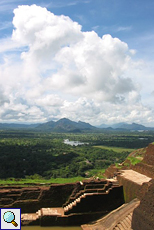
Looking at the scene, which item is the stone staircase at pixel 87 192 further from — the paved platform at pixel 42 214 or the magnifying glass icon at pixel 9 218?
the magnifying glass icon at pixel 9 218

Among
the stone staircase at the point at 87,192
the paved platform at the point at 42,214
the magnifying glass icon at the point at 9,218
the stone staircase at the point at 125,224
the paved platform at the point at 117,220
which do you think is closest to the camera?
the magnifying glass icon at the point at 9,218

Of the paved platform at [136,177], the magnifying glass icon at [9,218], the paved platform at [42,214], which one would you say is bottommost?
the paved platform at [42,214]

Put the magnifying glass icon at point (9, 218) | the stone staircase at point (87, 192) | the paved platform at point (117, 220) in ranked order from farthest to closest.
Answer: the stone staircase at point (87, 192) → the paved platform at point (117, 220) → the magnifying glass icon at point (9, 218)

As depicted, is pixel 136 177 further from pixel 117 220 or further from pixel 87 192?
pixel 117 220

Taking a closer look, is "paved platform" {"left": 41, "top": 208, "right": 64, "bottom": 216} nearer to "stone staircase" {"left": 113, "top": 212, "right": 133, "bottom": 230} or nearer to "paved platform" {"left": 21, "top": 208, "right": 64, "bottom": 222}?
"paved platform" {"left": 21, "top": 208, "right": 64, "bottom": 222}

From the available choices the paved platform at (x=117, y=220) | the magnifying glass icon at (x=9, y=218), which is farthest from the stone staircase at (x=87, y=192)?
the magnifying glass icon at (x=9, y=218)

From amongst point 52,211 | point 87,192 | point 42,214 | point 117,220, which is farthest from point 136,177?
point 42,214

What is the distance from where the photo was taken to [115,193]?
1750 centimetres

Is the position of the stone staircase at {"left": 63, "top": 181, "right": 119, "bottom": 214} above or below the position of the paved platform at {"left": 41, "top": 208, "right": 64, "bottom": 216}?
above

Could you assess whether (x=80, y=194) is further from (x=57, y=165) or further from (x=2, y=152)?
(x=2, y=152)

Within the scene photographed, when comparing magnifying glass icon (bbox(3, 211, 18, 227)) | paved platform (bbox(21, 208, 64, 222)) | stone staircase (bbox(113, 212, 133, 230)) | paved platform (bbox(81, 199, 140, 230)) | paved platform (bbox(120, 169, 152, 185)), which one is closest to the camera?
magnifying glass icon (bbox(3, 211, 18, 227))

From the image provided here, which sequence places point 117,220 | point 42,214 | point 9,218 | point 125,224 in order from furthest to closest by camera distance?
point 42,214
point 117,220
point 125,224
point 9,218

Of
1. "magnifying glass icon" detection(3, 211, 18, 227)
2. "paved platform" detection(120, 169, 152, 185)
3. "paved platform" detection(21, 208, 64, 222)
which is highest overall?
"paved platform" detection(120, 169, 152, 185)

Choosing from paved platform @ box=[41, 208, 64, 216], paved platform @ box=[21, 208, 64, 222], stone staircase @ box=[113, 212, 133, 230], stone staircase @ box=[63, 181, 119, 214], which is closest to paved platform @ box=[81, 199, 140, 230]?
stone staircase @ box=[113, 212, 133, 230]
